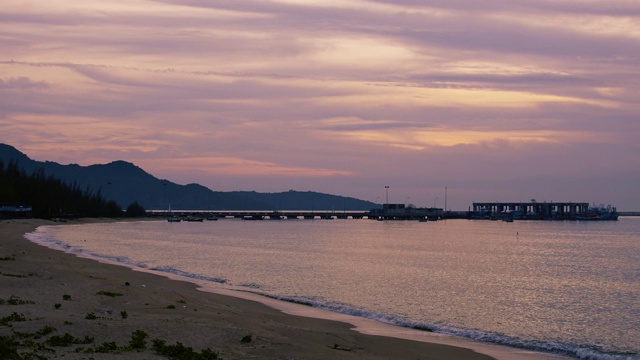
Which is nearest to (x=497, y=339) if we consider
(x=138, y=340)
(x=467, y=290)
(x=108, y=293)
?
(x=138, y=340)

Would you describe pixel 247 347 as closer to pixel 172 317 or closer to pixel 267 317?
pixel 172 317

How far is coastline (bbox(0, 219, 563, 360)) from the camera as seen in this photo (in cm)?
2288

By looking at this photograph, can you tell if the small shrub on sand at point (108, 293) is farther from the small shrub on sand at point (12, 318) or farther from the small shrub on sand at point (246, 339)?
the small shrub on sand at point (246, 339)

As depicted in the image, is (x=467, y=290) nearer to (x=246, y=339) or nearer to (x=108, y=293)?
(x=108, y=293)

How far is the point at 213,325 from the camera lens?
2655cm

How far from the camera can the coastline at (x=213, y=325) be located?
22875 mm

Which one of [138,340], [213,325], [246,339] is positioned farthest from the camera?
[213,325]

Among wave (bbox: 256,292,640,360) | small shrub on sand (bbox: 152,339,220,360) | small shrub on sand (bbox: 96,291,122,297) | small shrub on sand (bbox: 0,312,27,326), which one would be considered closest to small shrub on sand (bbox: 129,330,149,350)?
small shrub on sand (bbox: 152,339,220,360)

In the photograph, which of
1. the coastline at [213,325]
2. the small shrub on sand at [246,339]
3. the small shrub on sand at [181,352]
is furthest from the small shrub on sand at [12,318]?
the small shrub on sand at [246,339]


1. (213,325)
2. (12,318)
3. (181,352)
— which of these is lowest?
(213,325)

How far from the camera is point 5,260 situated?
160 ft

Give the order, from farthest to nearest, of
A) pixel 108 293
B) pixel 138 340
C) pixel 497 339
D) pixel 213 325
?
pixel 108 293, pixel 497 339, pixel 213 325, pixel 138 340

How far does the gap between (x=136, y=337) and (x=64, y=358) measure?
3297mm

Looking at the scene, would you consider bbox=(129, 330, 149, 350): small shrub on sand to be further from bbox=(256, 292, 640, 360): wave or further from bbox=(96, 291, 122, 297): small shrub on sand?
bbox=(256, 292, 640, 360): wave
